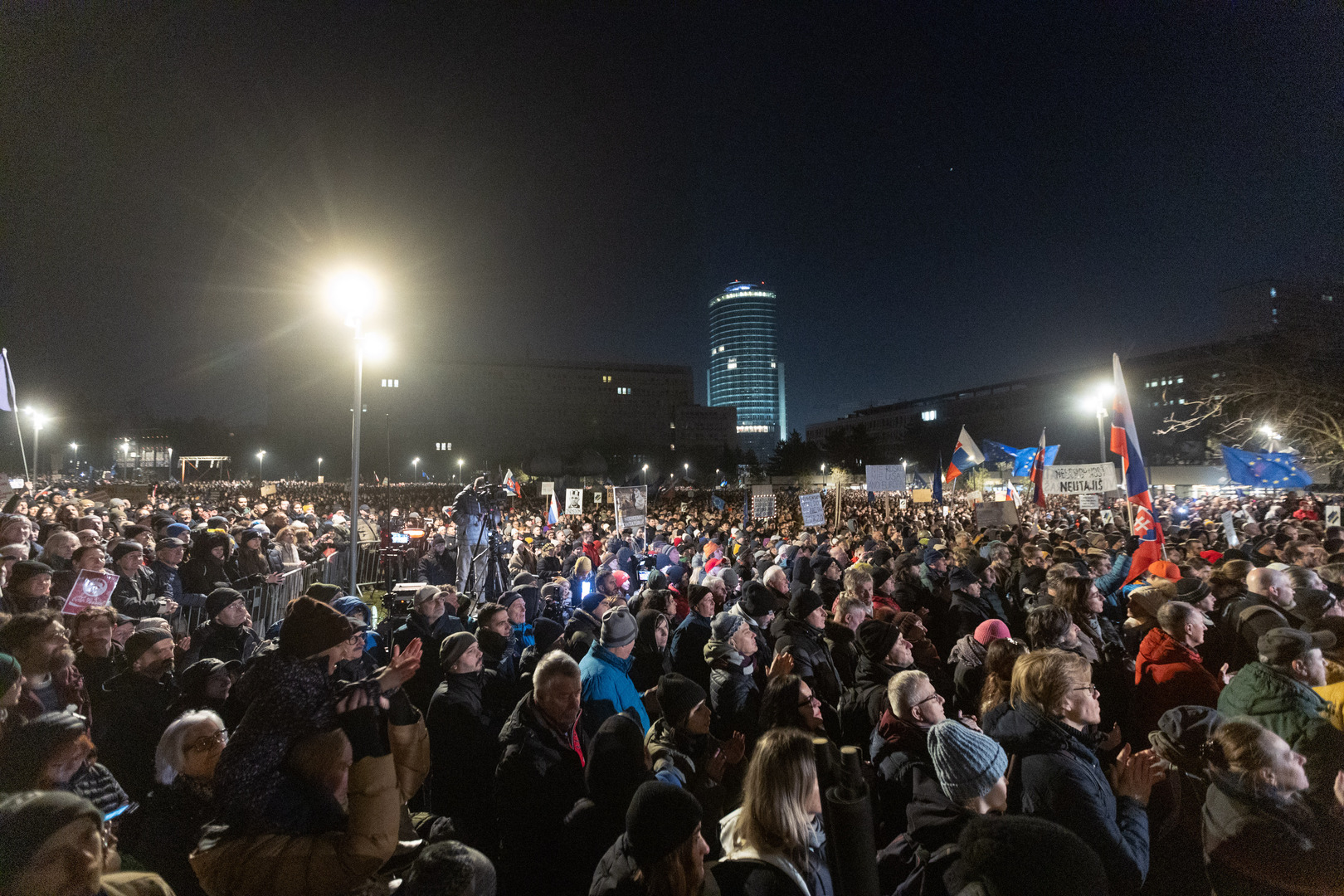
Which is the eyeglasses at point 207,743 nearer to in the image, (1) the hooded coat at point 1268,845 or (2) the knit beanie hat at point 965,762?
(2) the knit beanie hat at point 965,762

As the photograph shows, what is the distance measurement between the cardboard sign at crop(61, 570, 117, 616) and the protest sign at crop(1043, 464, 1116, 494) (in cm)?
1650

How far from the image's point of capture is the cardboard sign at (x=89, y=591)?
206 inches

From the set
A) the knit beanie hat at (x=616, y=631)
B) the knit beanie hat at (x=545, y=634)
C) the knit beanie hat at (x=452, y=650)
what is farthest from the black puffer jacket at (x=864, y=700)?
the knit beanie hat at (x=452, y=650)

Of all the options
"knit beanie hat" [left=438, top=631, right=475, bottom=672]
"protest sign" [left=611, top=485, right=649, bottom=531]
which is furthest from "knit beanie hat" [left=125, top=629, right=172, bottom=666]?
"protest sign" [left=611, top=485, right=649, bottom=531]

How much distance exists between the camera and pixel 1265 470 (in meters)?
12.9

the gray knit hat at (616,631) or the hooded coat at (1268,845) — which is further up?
the gray knit hat at (616,631)

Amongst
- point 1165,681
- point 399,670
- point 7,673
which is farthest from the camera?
point 1165,681

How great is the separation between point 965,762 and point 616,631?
232 centimetres

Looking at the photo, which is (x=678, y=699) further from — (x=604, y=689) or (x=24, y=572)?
(x=24, y=572)

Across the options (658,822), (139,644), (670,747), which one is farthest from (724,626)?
(139,644)

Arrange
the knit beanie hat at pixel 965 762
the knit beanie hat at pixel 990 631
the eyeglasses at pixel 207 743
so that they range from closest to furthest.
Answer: the knit beanie hat at pixel 965 762 < the eyeglasses at pixel 207 743 < the knit beanie hat at pixel 990 631

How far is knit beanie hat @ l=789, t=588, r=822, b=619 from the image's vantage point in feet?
17.6

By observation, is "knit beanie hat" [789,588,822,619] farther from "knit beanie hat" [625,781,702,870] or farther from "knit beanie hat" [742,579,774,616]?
"knit beanie hat" [625,781,702,870]

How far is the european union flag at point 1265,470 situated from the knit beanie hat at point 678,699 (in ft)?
47.5
